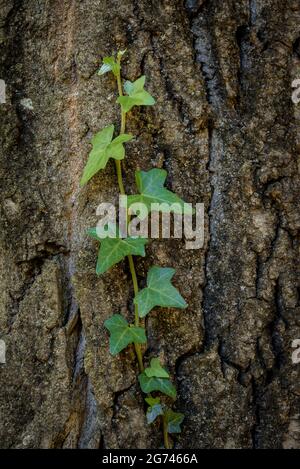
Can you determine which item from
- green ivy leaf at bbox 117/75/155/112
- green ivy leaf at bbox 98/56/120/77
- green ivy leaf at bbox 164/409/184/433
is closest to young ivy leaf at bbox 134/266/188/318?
green ivy leaf at bbox 164/409/184/433

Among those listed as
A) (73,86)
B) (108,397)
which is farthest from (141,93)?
(108,397)

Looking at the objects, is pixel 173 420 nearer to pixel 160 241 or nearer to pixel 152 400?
pixel 152 400


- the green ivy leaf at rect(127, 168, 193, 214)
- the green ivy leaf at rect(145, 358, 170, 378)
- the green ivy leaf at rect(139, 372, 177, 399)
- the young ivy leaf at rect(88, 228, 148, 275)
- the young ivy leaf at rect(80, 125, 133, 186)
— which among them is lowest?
the green ivy leaf at rect(139, 372, 177, 399)

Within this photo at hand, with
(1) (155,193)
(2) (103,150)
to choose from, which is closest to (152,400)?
(1) (155,193)

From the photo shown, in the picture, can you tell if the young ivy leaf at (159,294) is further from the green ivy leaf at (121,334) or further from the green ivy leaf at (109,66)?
the green ivy leaf at (109,66)

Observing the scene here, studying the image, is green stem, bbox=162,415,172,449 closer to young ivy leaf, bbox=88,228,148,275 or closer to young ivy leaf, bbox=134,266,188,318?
young ivy leaf, bbox=134,266,188,318

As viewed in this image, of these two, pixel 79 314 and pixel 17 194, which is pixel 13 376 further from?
pixel 17 194

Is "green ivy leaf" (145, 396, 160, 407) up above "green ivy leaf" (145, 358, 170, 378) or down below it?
below
